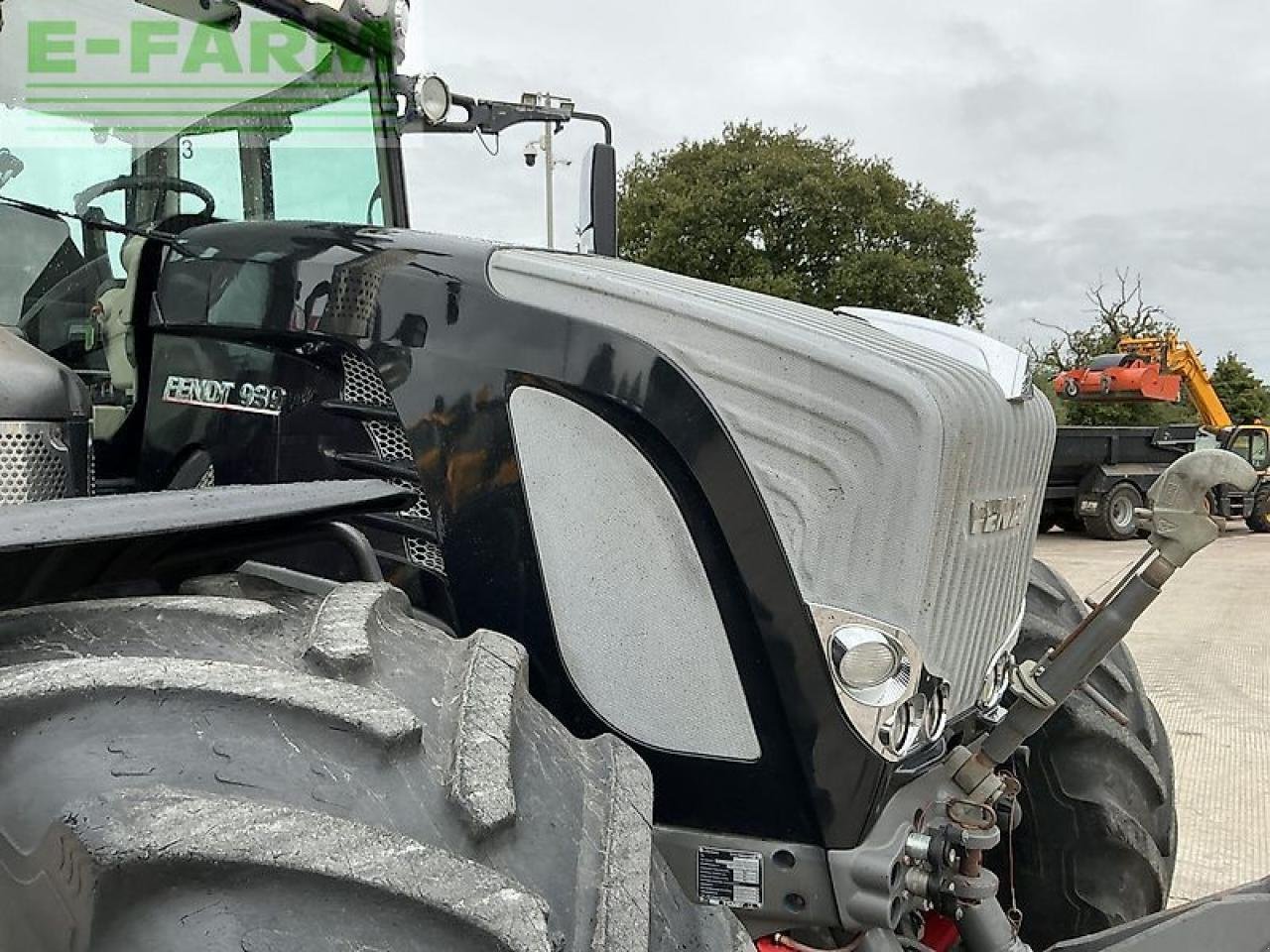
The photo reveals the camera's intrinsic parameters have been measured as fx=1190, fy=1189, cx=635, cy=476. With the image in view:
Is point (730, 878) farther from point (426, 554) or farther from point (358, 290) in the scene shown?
point (358, 290)

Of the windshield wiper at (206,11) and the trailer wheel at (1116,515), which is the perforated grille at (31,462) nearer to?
the windshield wiper at (206,11)

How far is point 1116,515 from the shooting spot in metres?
14.5

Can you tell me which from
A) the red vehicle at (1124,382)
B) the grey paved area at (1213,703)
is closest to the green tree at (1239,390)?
the red vehicle at (1124,382)

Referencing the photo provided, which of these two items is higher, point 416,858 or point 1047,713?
point 416,858

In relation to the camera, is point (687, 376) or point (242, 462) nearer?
point (687, 376)

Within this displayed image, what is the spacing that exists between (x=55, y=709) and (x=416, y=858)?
39 centimetres

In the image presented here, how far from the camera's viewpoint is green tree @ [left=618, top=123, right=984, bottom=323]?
85.5 feet

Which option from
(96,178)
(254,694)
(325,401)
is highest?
(96,178)

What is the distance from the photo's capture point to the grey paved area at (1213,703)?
4.11 m

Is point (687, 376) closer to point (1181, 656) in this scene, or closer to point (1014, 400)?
point (1014, 400)

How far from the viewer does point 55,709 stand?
3.79 feet

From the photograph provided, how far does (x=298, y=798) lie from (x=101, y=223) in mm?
1435

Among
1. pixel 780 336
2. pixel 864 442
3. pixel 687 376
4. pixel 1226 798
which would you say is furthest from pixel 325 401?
pixel 1226 798

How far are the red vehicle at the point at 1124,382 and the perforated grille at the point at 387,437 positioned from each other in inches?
712
